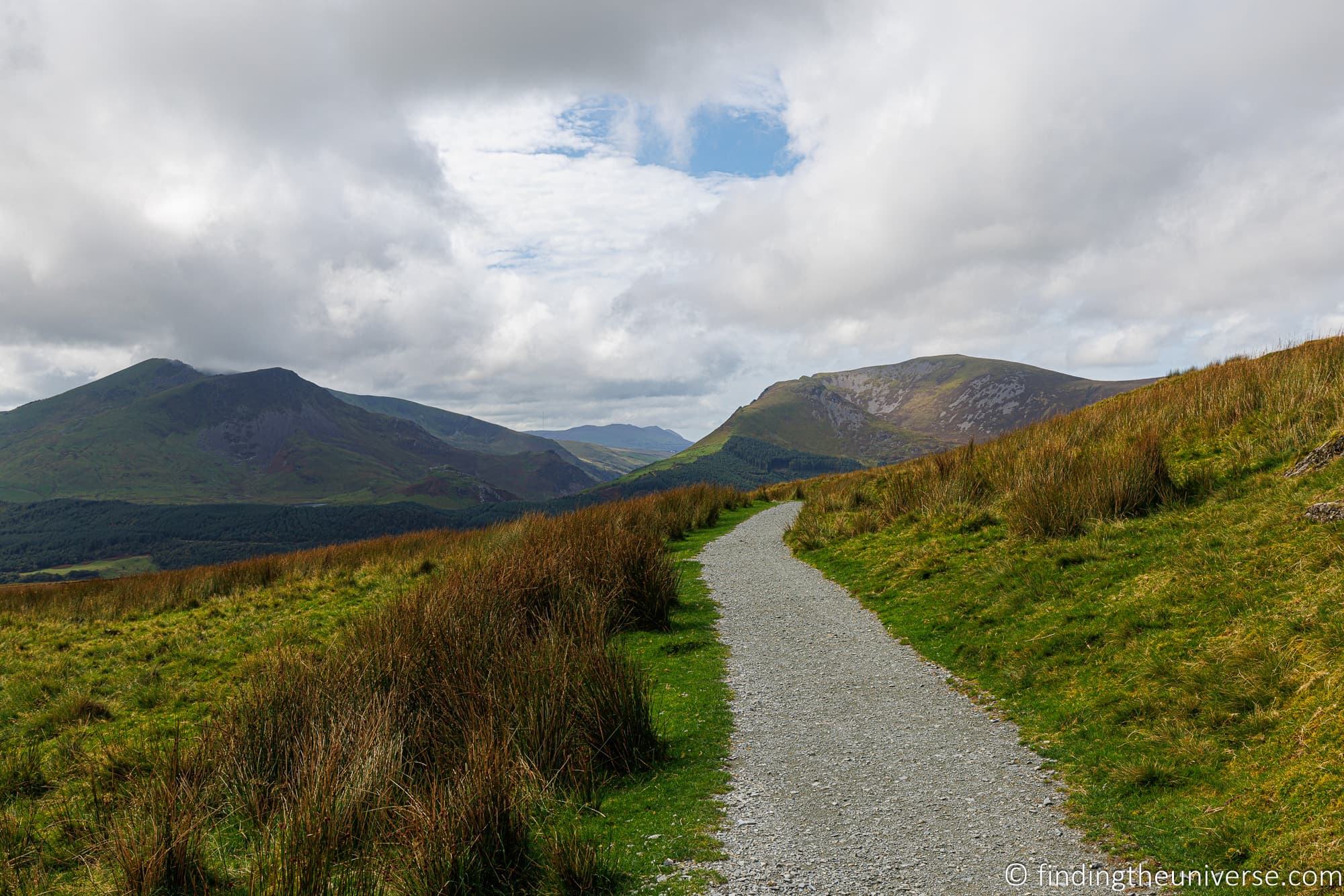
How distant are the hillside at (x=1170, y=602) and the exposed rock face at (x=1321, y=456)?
1.4 inches

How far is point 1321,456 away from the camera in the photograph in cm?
949

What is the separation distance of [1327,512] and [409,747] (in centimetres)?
1058

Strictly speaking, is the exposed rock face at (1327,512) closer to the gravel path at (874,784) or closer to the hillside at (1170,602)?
the hillside at (1170,602)

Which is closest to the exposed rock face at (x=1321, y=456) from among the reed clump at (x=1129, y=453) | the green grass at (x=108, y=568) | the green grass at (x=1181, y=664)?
the green grass at (x=1181, y=664)

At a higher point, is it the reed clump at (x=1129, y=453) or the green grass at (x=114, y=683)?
the reed clump at (x=1129, y=453)

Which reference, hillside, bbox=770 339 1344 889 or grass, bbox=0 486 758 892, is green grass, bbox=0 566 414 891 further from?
hillside, bbox=770 339 1344 889

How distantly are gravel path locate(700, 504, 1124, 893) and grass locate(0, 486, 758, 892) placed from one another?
1.72 ft

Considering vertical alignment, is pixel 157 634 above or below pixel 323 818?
below

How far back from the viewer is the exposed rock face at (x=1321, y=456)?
9312mm

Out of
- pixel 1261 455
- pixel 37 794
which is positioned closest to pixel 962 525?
pixel 1261 455

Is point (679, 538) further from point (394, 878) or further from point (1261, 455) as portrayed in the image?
point (394, 878)

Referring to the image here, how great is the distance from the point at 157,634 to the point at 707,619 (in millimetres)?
13919

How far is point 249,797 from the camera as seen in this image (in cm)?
596

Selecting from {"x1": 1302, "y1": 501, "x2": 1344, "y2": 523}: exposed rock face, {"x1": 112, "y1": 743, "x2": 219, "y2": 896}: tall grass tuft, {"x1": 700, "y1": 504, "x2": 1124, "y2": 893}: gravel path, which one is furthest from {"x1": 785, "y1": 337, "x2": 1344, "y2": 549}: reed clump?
{"x1": 112, "y1": 743, "x2": 219, "y2": 896}: tall grass tuft
